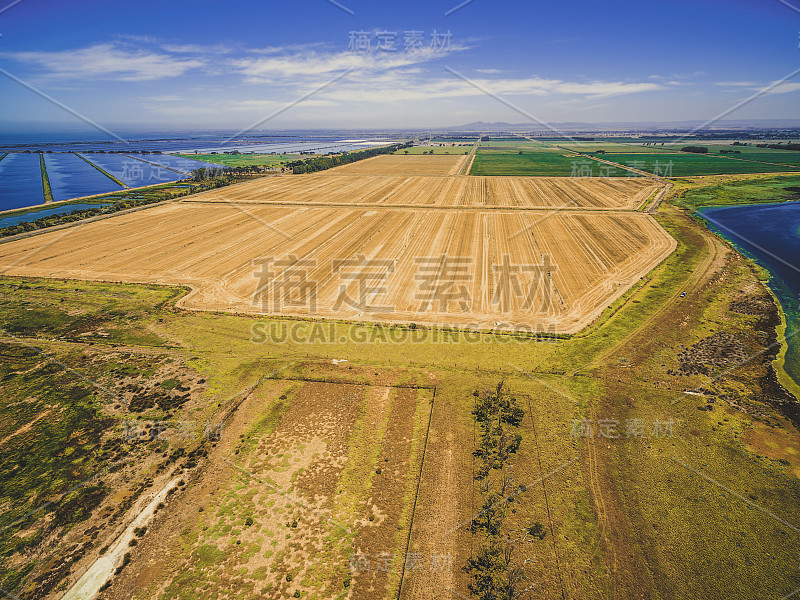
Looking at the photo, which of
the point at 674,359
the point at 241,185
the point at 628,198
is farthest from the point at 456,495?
the point at 241,185

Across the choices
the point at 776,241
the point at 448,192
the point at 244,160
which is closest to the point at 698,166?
the point at 776,241

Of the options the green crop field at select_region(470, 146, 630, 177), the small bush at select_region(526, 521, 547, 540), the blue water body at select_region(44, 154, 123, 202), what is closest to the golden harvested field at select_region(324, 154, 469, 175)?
the green crop field at select_region(470, 146, 630, 177)

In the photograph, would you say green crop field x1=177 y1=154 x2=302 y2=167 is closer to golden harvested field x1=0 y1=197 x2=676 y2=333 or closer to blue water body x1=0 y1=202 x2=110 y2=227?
blue water body x1=0 y1=202 x2=110 y2=227

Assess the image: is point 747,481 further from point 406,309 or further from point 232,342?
point 232,342

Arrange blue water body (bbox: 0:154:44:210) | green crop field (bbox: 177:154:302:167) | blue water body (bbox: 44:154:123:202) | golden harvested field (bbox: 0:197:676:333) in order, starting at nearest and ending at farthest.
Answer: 1. golden harvested field (bbox: 0:197:676:333)
2. blue water body (bbox: 0:154:44:210)
3. blue water body (bbox: 44:154:123:202)
4. green crop field (bbox: 177:154:302:167)

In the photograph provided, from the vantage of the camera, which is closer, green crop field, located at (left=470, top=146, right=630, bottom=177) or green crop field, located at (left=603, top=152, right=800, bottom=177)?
green crop field, located at (left=470, top=146, right=630, bottom=177)

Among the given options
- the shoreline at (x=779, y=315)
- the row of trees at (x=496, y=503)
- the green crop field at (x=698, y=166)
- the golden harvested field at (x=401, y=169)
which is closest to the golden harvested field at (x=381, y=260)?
the shoreline at (x=779, y=315)
